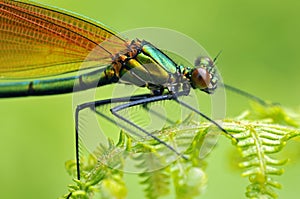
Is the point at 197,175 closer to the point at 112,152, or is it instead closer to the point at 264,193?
the point at 264,193

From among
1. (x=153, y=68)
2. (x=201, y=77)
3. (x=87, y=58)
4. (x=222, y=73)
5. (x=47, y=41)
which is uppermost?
(x=222, y=73)

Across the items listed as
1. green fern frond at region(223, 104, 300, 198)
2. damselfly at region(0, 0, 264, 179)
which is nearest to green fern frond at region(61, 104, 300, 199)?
green fern frond at region(223, 104, 300, 198)

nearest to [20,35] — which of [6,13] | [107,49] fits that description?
[6,13]

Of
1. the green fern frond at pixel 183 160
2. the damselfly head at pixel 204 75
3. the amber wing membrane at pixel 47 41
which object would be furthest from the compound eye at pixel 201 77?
the green fern frond at pixel 183 160

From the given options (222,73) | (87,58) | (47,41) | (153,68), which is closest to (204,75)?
(153,68)

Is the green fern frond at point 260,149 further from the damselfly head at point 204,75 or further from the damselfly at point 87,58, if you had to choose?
the damselfly head at point 204,75

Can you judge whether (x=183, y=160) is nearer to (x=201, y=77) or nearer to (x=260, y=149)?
(x=260, y=149)

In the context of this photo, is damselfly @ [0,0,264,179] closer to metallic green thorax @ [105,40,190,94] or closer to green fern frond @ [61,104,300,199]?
metallic green thorax @ [105,40,190,94]
